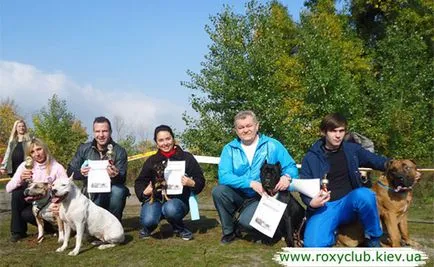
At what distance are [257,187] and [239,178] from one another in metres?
0.29

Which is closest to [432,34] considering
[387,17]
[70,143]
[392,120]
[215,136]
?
[387,17]

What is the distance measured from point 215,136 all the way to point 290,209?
942cm

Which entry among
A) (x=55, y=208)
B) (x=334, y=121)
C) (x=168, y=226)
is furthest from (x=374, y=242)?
(x=55, y=208)

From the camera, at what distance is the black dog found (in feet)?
14.4

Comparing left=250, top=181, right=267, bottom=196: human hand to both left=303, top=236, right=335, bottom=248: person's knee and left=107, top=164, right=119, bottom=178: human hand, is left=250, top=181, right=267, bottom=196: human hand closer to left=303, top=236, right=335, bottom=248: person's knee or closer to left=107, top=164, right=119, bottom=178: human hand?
left=303, top=236, right=335, bottom=248: person's knee

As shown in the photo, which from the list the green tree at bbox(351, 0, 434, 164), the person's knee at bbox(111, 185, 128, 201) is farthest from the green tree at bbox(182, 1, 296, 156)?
the person's knee at bbox(111, 185, 128, 201)

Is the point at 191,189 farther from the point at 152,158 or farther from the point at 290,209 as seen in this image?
the point at 290,209

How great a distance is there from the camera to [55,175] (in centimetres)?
526

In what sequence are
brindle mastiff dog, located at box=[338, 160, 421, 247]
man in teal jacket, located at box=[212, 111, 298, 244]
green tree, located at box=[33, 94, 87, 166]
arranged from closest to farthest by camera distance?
brindle mastiff dog, located at box=[338, 160, 421, 247] → man in teal jacket, located at box=[212, 111, 298, 244] → green tree, located at box=[33, 94, 87, 166]

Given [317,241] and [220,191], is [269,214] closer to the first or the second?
[317,241]

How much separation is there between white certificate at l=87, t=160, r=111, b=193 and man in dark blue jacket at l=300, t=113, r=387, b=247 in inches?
89.6

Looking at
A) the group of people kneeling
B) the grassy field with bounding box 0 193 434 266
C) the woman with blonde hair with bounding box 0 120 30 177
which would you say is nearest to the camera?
the grassy field with bounding box 0 193 434 266

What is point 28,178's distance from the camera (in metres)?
5.25

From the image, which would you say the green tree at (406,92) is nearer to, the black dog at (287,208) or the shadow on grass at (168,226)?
the shadow on grass at (168,226)
